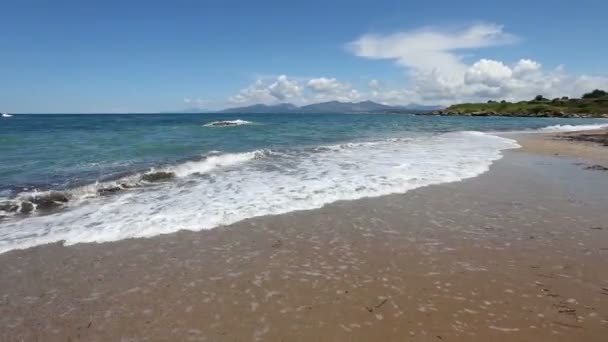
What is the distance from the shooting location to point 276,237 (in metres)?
7.41

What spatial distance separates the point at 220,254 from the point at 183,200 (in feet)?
14.5

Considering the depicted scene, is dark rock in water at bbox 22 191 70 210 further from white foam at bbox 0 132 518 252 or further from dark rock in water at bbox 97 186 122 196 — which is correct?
dark rock in water at bbox 97 186 122 196

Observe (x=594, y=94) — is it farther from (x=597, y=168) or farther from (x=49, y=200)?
(x=49, y=200)

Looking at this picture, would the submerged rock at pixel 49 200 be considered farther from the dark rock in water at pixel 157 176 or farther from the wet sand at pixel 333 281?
the wet sand at pixel 333 281

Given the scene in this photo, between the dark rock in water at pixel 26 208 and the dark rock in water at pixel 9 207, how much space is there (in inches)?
6.0

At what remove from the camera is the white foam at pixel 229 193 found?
8.15 meters

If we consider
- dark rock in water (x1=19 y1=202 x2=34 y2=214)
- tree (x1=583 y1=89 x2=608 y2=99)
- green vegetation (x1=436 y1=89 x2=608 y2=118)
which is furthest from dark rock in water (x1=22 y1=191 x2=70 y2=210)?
tree (x1=583 y1=89 x2=608 y2=99)

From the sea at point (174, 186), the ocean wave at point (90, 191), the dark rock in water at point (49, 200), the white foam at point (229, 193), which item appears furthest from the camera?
the dark rock in water at point (49, 200)

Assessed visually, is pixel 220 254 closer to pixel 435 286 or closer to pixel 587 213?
pixel 435 286

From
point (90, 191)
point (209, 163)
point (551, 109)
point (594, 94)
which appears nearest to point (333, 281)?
point (90, 191)

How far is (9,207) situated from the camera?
32.9ft

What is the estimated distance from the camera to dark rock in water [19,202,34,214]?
9.90 m

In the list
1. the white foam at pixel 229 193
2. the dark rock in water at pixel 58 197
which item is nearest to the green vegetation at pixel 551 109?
the white foam at pixel 229 193

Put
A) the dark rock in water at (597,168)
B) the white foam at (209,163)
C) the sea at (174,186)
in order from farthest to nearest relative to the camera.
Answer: the white foam at (209,163), the dark rock in water at (597,168), the sea at (174,186)
